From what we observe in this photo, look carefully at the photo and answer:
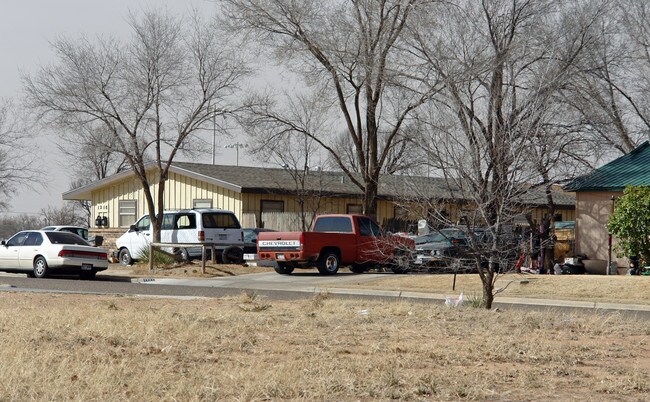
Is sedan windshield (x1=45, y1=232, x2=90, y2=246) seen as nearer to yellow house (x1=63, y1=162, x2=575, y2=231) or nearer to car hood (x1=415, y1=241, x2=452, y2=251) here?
car hood (x1=415, y1=241, x2=452, y2=251)

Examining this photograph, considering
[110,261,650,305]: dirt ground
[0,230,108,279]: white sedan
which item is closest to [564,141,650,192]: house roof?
[110,261,650,305]: dirt ground

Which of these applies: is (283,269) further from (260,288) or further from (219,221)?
(219,221)

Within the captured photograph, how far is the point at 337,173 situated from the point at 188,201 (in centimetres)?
756

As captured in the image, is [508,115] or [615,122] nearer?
[508,115]

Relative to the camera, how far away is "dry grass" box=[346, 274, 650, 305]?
24359mm

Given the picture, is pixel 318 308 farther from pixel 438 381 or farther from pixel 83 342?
pixel 438 381

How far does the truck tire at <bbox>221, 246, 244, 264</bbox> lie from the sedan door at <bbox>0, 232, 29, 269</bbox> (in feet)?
22.6

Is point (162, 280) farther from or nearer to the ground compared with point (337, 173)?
nearer to the ground

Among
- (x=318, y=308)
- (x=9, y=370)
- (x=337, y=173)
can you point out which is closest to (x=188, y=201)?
(x=337, y=173)

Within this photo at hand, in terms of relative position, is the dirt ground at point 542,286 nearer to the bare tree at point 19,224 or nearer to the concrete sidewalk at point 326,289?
the concrete sidewalk at point 326,289

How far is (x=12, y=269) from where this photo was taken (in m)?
31.9

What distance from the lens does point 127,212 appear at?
48.6m

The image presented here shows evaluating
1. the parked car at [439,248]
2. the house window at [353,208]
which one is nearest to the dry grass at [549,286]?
the parked car at [439,248]

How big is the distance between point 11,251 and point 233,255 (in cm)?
757
